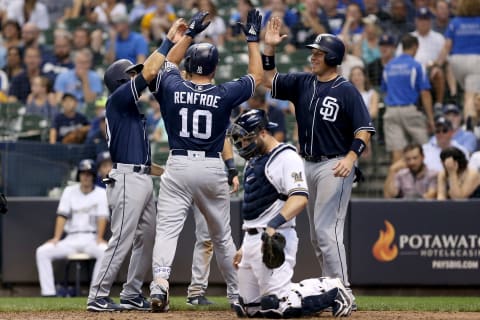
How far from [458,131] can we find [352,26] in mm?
2929

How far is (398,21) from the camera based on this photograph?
14.6 metres

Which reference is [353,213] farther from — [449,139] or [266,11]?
[266,11]

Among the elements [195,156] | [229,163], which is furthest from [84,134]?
[195,156]

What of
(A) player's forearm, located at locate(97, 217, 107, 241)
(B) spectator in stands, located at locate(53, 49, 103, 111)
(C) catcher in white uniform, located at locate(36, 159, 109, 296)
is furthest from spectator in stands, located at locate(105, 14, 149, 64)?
(A) player's forearm, located at locate(97, 217, 107, 241)

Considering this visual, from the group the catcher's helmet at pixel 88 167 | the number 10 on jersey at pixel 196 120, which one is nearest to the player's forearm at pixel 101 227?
the catcher's helmet at pixel 88 167

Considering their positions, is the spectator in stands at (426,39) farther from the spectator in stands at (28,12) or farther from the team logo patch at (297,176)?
the team logo patch at (297,176)

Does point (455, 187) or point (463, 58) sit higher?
point (463, 58)

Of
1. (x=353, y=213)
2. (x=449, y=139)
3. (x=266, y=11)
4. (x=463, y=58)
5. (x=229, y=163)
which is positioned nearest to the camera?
(x=229, y=163)

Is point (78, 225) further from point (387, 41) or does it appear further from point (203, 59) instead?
point (387, 41)

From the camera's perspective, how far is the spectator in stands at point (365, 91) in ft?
43.5

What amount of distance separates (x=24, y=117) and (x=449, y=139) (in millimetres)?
5770

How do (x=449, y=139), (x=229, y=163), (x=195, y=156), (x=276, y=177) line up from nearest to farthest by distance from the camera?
1. (x=276, y=177)
2. (x=195, y=156)
3. (x=229, y=163)
4. (x=449, y=139)

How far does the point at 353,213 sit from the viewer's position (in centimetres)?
1159

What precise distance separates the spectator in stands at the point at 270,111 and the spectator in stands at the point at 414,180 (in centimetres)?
144
